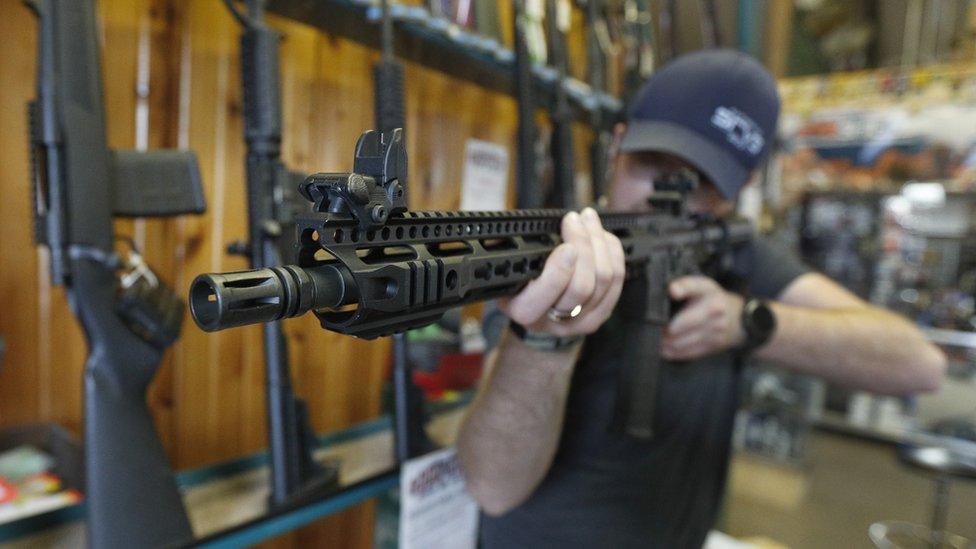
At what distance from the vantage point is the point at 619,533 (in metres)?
0.95

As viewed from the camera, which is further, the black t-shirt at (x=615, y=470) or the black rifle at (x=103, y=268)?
the black t-shirt at (x=615, y=470)

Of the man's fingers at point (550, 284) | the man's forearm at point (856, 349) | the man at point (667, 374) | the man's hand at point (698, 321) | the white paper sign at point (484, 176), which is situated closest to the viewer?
the man's fingers at point (550, 284)

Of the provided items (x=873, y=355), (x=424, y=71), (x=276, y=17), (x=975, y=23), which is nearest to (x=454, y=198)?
(x=424, y=71)

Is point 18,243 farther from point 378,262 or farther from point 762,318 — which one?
point 762,318

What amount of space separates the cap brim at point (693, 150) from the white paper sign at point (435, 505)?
70 centimetres

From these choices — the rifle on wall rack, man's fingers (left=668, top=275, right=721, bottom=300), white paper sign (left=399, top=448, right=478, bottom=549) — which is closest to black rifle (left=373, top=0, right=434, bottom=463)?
white paper sign (left=399, top=448, right=478, bottom=549)

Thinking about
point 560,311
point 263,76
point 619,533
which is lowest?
point 619,533

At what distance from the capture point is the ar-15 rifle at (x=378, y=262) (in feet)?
1.09

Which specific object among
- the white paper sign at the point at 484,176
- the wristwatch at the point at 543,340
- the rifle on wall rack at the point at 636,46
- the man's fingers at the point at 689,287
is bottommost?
the wristwatch at the point at 543,340

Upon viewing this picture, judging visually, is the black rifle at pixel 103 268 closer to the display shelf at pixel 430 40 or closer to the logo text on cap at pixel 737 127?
the display shelf at pixel 430 40

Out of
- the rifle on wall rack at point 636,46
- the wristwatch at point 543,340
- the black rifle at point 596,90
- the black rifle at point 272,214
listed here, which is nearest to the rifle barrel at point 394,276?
the wristwatch at point 543,340

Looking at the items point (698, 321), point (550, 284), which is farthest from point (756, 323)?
point (550, 284)

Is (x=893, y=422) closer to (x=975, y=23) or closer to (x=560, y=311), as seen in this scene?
(x=975, y=23)

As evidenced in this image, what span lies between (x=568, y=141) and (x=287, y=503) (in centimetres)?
105
